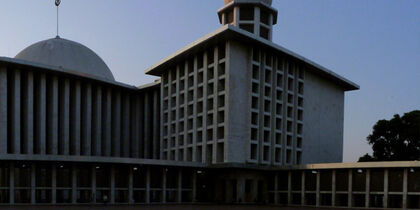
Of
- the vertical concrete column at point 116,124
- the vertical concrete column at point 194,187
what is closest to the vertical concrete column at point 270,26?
the vertical concrete column at point 194,187

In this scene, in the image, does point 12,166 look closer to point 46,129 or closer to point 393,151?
point 46,129

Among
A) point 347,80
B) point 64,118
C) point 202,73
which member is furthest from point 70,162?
point 347,80

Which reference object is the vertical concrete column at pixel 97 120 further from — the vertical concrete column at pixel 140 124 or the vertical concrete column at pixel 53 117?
the vertical concrete column at pixel 140 124

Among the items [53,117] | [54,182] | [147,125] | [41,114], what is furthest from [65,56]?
[54,182]

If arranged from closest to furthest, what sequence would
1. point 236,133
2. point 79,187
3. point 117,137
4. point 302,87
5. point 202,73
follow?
point 79,187
point 236,133
point 202,73
point 302,87
point 117,137

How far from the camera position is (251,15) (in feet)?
196

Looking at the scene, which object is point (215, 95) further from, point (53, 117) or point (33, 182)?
point (33, 182)

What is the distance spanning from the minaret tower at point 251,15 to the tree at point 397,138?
24903 mm

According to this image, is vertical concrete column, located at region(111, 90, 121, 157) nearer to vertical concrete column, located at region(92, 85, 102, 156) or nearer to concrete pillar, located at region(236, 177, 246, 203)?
vertical concrete column, located at region(92, 85, 102, 156)

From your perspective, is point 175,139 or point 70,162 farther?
point 175,139

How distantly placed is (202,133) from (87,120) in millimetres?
17412

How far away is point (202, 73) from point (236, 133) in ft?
31.6

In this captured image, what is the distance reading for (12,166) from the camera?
42.0m

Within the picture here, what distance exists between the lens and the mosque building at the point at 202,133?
144ft
